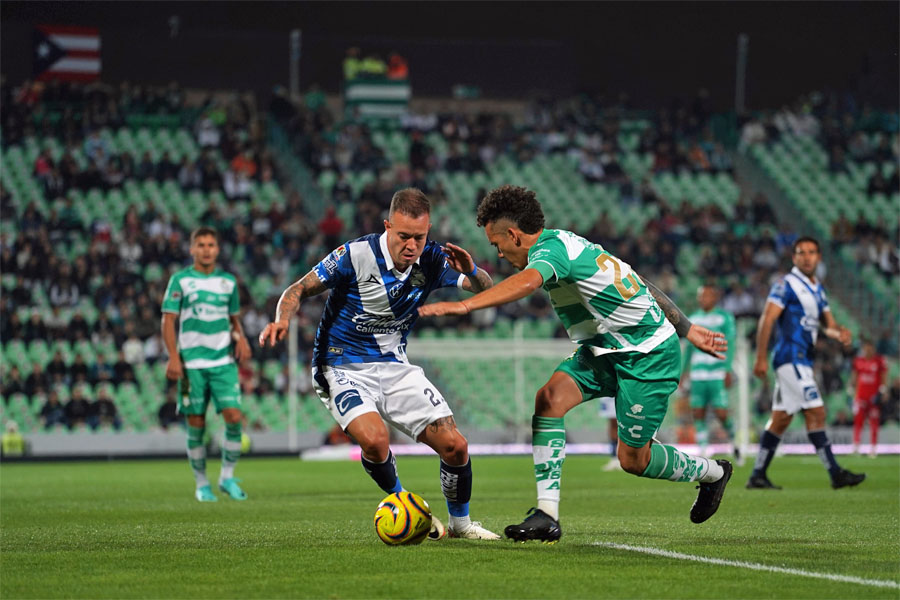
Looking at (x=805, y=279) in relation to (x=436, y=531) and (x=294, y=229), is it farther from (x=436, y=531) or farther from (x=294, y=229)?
(x=294, y=229)

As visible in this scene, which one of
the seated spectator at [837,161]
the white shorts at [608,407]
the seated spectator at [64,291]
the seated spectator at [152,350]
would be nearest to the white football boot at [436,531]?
the white shorts at [608,407]

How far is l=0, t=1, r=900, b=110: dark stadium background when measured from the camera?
1396 inches

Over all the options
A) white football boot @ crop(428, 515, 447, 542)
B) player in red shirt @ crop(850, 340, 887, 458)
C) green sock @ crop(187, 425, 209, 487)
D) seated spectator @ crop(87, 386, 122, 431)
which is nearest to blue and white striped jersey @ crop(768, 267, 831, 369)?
green sock @ crop(187, 425, 209, 487)

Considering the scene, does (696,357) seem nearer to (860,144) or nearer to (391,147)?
(391,147)

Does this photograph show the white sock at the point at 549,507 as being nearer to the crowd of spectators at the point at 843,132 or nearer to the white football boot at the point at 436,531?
the white football boot at the point at 436,531

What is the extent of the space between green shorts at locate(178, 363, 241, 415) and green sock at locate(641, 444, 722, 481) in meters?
6.03

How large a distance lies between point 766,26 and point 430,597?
35499 mm

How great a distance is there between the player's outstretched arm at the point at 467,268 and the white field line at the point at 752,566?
1832 mm

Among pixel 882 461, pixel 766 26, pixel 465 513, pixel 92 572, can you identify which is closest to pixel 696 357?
pixel 882 461

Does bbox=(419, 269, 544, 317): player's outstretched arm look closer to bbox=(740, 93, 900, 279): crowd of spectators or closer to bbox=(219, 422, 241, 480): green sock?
bbox=(219, 422, 241, 480): green sock

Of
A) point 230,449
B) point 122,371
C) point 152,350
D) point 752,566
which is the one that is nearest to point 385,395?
point 752,566

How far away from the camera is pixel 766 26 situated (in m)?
38.1

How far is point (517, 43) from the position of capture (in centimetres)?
3916

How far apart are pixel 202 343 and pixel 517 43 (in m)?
28.2
